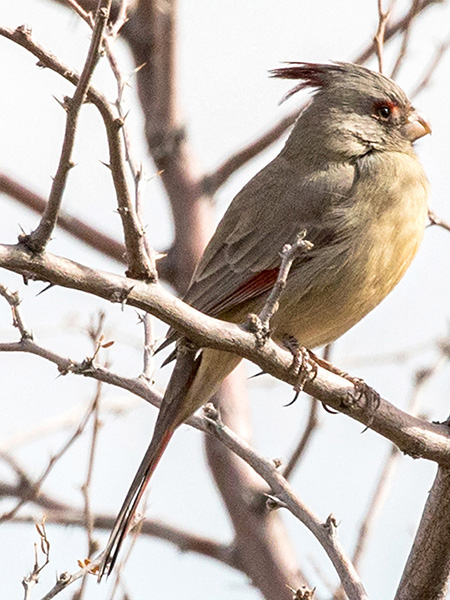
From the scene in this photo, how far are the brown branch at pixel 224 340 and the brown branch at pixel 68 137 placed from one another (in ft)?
0.14

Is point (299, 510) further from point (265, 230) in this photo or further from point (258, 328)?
point (265, 230)

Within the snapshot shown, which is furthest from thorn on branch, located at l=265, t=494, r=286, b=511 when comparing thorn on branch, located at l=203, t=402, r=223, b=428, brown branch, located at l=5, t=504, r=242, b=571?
brown branch, located at l=5, t=504, r=242, b=571

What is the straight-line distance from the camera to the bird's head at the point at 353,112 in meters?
4.46

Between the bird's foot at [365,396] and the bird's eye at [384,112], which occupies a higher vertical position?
the bird's eye at [384,112]

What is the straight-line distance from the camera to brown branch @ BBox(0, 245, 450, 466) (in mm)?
2449

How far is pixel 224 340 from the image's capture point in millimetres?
2756

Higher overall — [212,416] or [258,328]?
[212,416]

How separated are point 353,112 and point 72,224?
161cm

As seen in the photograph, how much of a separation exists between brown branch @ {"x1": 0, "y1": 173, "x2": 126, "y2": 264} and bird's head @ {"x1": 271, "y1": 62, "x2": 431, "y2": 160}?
118 cm

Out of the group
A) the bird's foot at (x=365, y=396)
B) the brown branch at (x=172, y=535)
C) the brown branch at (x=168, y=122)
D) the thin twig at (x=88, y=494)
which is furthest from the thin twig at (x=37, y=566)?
the brown branch at (x=168, y=122)

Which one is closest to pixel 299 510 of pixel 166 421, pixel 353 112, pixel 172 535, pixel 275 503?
pixel 275 503

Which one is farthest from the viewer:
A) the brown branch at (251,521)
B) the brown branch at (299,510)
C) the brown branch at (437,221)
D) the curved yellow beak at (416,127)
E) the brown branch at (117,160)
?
the curved yellow beak at (416,127)

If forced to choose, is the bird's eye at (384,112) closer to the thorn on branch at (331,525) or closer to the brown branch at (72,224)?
the brown branch at (72,224)

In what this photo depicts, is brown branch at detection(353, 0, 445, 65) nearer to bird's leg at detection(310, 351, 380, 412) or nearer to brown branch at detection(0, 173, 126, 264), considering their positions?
brown branch at detection(0, 173, 126, 264)
